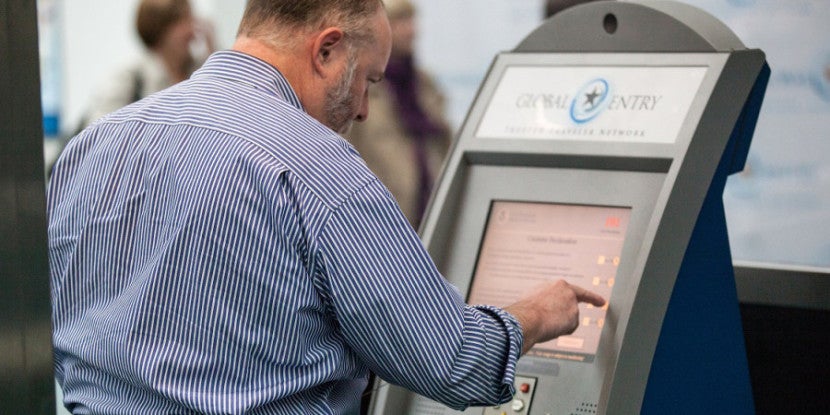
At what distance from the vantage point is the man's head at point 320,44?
5.55 ft

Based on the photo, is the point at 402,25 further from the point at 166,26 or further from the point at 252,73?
the point at 252,73

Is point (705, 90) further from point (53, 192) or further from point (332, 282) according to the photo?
point (53, 192)

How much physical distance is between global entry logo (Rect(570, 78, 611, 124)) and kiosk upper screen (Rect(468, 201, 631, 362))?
16 centimetres

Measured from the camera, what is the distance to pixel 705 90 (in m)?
1.90

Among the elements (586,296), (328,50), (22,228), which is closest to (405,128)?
(586,296)

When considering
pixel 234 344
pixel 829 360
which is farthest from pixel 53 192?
pixel 829 360

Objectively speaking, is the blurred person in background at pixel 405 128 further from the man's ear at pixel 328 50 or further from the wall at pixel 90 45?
the man's ear at pixel 328 50

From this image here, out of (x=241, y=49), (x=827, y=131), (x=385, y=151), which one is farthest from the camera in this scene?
(x=385, y=151)

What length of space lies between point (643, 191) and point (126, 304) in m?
0.88

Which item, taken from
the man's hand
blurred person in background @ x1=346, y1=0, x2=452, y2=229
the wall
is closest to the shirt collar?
the man's hand

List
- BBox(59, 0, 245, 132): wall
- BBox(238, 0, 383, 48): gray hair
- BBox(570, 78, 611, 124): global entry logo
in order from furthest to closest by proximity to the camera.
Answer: BBox(59, 0, 245, 132): wall, BBox(570, 78, 611, 124): global entry logo, BBox(238, 0, 383, 48): gray hair

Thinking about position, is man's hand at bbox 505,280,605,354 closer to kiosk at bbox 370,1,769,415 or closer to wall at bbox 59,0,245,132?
kiosk at bbox 370,1,769,415

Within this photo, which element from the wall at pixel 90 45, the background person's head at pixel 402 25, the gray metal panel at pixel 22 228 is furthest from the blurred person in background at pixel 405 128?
the gray metal panel at pixel 22 228

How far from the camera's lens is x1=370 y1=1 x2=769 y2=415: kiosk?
188 centimetres
